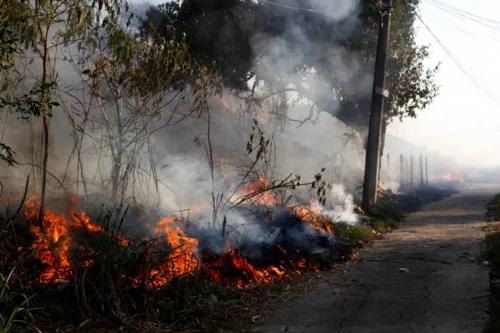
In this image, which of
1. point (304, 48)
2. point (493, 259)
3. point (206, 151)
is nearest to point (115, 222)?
point (206, 151)

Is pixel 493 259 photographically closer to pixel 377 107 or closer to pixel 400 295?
pixel 400 295

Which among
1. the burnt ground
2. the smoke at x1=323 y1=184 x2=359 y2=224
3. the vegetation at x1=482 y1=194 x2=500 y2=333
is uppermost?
the smoke at x1=323 y1=184 x2=359 y2=224

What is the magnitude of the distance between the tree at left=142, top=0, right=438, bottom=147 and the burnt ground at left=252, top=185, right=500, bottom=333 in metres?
9.22

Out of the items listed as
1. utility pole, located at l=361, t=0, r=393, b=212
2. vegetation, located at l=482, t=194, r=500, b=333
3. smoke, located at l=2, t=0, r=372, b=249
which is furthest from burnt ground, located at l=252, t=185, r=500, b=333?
utility pole, located at l=361, t=0, r=393, b=212

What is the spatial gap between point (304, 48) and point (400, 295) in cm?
1351

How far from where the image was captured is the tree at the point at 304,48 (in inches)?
688

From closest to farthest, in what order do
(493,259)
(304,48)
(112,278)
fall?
(112,278) < (493,259) < (304,48)

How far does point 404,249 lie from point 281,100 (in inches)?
427

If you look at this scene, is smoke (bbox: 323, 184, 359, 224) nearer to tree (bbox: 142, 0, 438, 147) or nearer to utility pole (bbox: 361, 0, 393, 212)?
utility pole (bbox: 361, 0, 393, 212)

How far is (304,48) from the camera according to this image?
18922 mm

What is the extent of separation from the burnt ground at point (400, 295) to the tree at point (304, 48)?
9220 millimetres

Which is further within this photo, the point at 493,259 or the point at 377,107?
the point at 377,107

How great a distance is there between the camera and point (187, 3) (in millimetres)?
17891

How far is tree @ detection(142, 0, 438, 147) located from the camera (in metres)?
17.5
